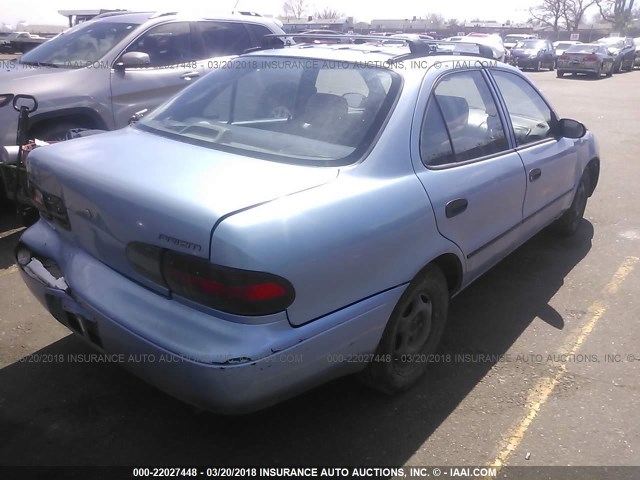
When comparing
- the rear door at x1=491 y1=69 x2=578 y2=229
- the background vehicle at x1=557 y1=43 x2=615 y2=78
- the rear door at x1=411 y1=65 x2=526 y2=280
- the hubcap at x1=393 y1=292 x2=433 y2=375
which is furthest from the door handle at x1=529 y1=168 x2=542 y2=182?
the background vehicle at x1=557 y1=43 x2=615 y2=78

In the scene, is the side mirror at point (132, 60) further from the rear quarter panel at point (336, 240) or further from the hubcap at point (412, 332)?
the hubcap at point (412, 332)

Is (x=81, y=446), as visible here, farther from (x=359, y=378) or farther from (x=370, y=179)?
(x=370, y=179)

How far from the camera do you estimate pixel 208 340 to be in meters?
2.09

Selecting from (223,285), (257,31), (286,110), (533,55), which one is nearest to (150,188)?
(223,285)

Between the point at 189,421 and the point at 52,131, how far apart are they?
362 cm

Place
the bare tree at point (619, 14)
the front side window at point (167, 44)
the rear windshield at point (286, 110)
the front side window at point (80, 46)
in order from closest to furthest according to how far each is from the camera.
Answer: the rear windshield at point (286, 110), the front side window at point (80, 46), the front side window at point (167, 44), the bare tree at point (619, 14)

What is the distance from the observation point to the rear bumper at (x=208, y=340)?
208 centimetres

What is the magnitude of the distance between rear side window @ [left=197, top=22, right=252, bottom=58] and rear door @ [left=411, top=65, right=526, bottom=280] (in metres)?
4.11

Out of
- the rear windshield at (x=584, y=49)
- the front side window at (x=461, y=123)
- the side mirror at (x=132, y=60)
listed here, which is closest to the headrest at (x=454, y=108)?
the front side window at (x=461, y=123)

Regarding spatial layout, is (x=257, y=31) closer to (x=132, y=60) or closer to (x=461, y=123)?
(x=132, y=60)

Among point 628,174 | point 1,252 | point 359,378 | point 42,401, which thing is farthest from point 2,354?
point 628,174

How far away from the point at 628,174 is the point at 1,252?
7.39m

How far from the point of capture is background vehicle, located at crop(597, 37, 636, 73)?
90.7ft

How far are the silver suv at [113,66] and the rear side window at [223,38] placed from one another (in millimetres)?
11
